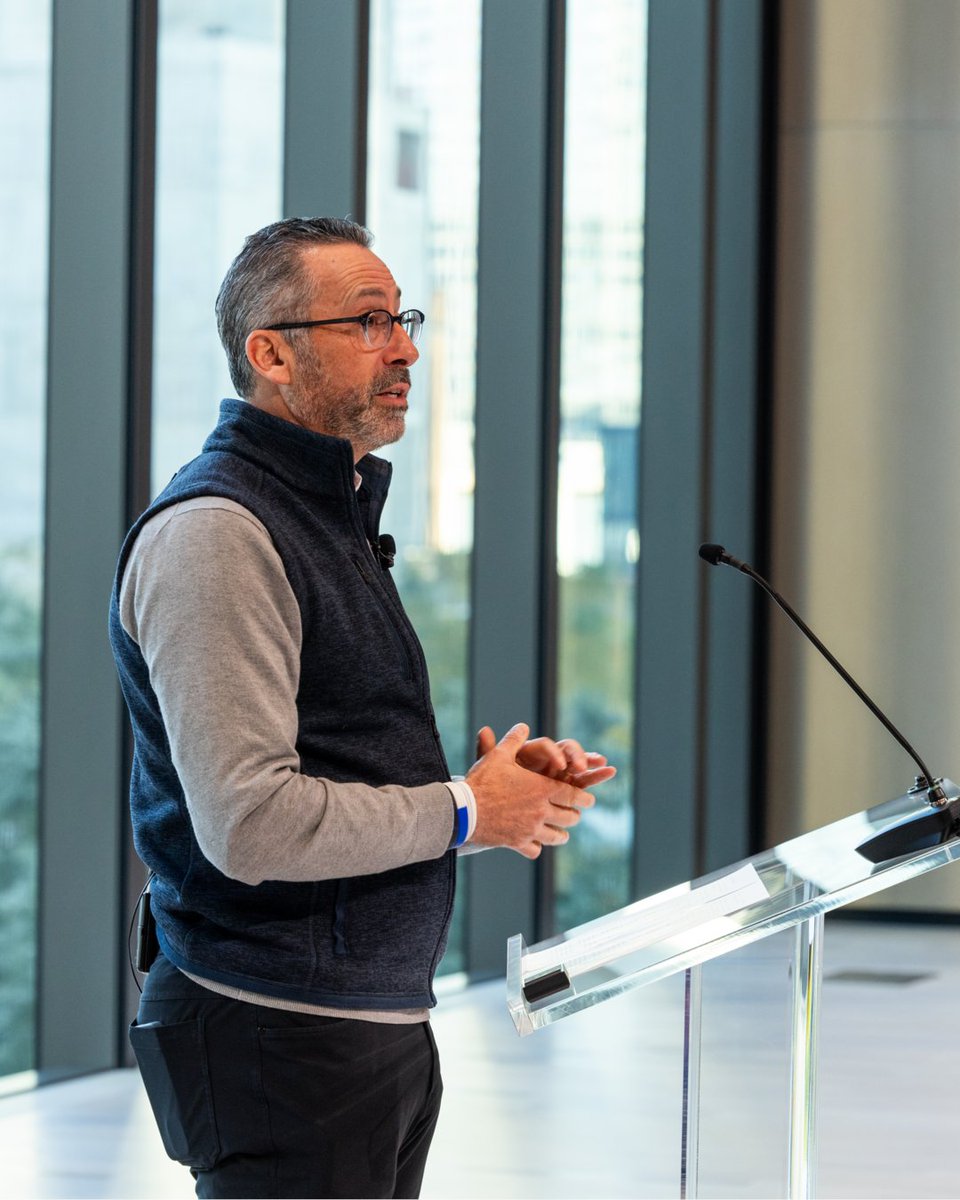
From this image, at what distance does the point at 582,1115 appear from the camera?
3686 mm

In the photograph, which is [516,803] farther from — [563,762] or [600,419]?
[600,419]

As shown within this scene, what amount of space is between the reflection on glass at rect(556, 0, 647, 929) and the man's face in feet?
12.5

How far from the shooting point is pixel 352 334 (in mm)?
1622

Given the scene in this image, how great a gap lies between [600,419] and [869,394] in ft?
3.99

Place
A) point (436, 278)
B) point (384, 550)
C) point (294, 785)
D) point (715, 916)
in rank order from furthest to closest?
point (436, 278) → point (384, 550) → point (715, 916) → point (294, 785)

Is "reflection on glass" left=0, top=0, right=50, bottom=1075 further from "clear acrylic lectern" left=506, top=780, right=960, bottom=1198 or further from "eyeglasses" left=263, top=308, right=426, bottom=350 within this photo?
"clear acrylic lectern" left=506, top=780, right=960, bottom=1198

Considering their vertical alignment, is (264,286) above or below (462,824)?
above

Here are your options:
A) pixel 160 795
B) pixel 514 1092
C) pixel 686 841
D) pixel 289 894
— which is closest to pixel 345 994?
pixel 289 894

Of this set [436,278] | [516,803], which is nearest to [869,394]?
[436,278]

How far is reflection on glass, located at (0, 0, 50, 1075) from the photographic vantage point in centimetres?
399

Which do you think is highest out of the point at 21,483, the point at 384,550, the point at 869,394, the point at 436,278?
the point at 436,278

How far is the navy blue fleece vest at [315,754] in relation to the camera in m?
1.48

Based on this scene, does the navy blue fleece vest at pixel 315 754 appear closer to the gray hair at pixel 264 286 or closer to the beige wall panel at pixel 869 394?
the gray hair at pixel 264 286

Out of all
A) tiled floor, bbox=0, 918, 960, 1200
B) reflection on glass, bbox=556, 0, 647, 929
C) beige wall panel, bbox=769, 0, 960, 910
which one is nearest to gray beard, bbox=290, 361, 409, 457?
tiled floor, bbox=0, 918, 960, 1200
